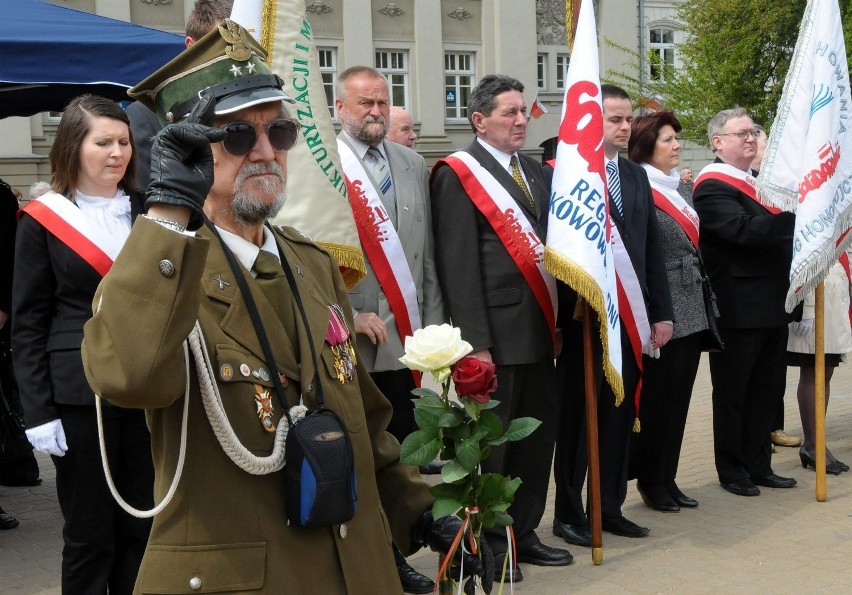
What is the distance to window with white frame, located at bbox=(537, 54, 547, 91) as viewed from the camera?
31484 mm

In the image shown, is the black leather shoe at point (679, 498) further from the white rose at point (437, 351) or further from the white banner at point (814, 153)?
the white rose at point (437, 351)

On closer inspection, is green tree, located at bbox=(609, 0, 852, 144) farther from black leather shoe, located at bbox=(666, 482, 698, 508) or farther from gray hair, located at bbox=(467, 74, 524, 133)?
gray hair, located at bbox=(467, 74, 524, 133)

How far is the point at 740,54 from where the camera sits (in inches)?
808

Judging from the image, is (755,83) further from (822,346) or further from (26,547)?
(26,547)

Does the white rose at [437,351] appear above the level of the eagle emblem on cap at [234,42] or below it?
below

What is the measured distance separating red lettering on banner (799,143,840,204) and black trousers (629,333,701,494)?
102cm

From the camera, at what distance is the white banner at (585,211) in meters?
5.10

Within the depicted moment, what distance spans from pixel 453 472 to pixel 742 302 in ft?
14.3

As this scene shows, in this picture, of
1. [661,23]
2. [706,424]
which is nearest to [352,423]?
[706,424]

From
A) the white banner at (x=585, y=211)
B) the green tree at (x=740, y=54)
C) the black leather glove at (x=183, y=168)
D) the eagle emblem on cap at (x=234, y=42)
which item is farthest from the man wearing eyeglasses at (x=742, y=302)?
the green tree at (x=740, y=54)

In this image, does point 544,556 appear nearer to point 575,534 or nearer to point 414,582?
point 575,534

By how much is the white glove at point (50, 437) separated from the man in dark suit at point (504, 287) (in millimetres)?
1837

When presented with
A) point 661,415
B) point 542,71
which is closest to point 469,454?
point 661,415

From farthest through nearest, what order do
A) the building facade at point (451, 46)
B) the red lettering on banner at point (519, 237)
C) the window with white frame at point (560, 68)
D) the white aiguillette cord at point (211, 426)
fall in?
1. the window with white frame at point (560, 68)
2. the building facade at point (451, 46)
3. the red lettering on banner at point (519, 237)
4. the white aiguillette cord at point (211, 426)
